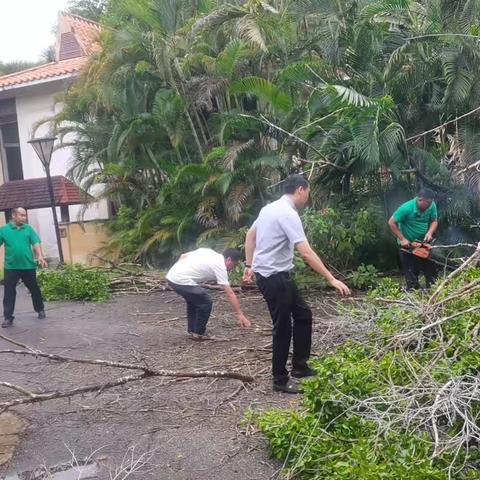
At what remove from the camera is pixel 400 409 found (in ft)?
14.7

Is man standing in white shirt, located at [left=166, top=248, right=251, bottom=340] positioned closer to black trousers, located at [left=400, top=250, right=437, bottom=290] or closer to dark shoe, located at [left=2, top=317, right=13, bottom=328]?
black trousers, located at [left=400, top=250, right=437, bottom=290]

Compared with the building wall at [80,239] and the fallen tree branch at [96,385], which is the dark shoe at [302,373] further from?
the building wall at [80,239]

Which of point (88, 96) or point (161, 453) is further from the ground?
point (88, 96)

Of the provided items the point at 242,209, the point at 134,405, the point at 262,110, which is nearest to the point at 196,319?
the point at 134,405

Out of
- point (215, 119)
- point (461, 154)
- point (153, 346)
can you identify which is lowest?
point (153, 346)

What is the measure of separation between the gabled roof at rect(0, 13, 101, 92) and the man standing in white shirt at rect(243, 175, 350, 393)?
50.4 feet

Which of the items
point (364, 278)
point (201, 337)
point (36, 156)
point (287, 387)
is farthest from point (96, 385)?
point (36, 156)

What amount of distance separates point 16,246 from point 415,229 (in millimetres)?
5376

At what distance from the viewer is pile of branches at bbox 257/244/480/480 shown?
13.3 ft

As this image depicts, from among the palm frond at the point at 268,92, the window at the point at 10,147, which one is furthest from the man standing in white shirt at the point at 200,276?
the window at the point at 10,147

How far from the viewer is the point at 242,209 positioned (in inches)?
546

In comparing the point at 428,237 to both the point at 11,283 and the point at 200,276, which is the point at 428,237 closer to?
the point at 200,276

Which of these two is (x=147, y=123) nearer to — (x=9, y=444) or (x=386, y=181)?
(x=386, y=181)

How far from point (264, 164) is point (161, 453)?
878 cm
